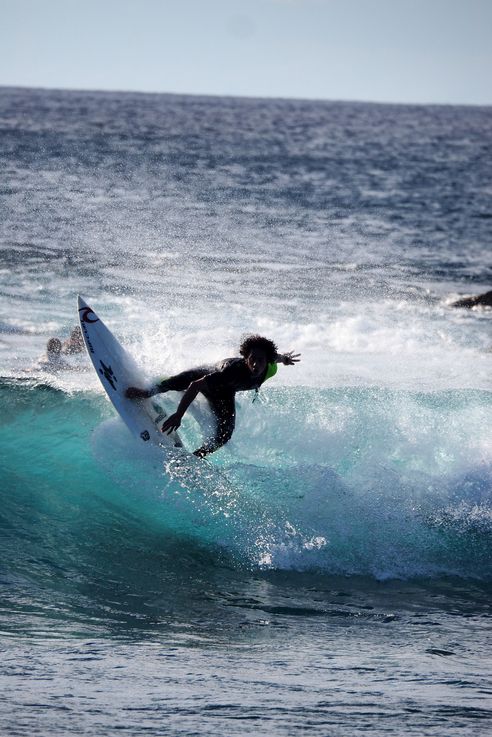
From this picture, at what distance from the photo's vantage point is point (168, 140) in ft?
147

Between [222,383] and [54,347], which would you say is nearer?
[222,383]

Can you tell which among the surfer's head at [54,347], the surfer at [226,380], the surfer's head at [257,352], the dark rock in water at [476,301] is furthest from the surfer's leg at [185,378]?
the dark rock in water at [476,301]

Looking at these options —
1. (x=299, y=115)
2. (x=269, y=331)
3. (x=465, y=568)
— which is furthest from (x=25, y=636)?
(x=299, y=115)

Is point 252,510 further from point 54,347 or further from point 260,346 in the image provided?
point 54,347

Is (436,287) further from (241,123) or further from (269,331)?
(241,123)

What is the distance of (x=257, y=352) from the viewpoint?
7.06m

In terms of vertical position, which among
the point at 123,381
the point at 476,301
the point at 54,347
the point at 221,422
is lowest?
the point at 221,422

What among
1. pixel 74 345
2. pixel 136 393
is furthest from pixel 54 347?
pixel 136 393

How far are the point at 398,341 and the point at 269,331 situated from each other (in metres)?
1.99

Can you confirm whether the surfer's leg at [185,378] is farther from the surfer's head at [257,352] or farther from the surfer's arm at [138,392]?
the surfer's head at [257,352]

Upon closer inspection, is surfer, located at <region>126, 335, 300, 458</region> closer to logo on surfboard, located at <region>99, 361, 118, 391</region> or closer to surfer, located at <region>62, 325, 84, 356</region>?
logo on surfboard, located at <region>99, 361, 118, 391</region>

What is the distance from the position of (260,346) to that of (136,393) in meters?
Answer: 1.34

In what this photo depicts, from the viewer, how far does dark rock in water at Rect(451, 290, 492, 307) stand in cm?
1752

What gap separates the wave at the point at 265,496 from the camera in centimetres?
699
